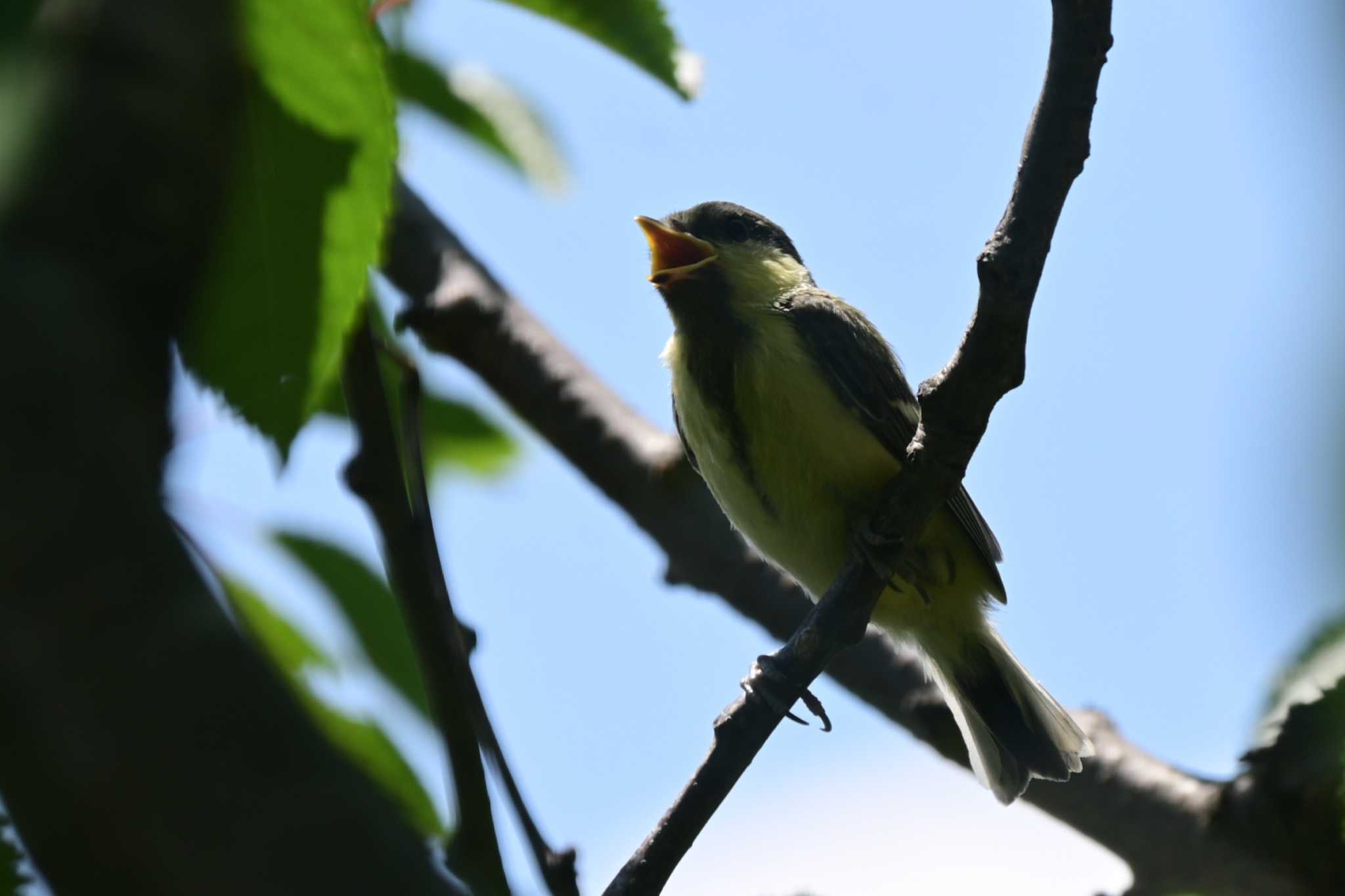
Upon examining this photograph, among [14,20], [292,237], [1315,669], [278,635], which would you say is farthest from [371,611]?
[1315,669]

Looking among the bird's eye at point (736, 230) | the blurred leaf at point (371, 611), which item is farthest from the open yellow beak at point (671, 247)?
the blurred leaf at point (371, 611)

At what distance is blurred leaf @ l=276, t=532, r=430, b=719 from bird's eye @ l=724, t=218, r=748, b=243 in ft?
8.90

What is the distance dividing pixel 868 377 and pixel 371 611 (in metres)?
2.13

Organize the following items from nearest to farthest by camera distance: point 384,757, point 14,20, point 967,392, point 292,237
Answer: point 14,20 → point 292,237 → point 967,392 → point 384,757

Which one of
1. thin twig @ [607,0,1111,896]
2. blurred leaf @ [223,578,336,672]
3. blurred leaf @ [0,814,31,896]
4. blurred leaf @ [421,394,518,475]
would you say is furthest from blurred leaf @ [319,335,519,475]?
blurred leaf @ [0,814,31,896]

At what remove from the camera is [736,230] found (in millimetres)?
5305

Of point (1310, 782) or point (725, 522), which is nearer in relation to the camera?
point (1310, 782)

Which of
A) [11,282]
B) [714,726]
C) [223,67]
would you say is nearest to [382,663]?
[714,726]

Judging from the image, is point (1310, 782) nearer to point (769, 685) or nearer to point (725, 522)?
point (769, 685)

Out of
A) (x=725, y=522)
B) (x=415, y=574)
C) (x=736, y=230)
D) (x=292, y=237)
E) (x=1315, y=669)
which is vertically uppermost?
(x=736, y=230)

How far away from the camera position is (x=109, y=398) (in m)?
0.92

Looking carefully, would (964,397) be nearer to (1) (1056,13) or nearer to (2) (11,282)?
(1) (1056,13)

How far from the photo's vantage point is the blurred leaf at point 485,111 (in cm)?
348

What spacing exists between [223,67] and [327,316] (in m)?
0.37
